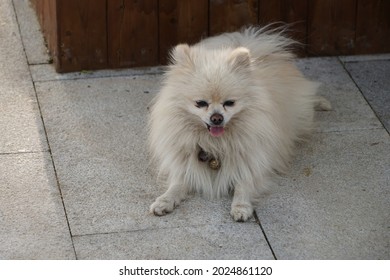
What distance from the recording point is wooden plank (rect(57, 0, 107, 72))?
6.78 m

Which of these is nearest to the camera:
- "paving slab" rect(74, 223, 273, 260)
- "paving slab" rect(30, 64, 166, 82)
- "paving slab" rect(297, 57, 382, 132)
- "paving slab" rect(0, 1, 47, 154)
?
"paving slab" rect(74, 223, 273, 260)

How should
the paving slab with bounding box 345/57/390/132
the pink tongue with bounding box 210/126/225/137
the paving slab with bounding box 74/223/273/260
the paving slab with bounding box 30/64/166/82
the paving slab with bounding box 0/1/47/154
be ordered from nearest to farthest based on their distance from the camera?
the paving slab with bounding box 74/223/273/260 < the pink tongue with bounding box 210/126/225/137 < the paving slab with bounding box 0/1/47/154 < the paving slab with bounding box 345/57/390/132 < the paving slab with bounding box 30/64/166/82

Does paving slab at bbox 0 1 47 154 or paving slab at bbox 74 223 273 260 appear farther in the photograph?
paving slab at bbox 0 1 47 154

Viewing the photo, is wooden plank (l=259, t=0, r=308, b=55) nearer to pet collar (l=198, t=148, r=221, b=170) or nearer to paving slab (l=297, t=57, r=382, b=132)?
paving slab (l=297, t=57, r=382, b=132)

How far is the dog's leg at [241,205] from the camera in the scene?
5406 millimetres

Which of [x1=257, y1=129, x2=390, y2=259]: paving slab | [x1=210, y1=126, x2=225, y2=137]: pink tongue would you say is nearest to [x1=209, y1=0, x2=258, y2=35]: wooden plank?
[x1=257, y1=129, x2=390, y2=259]: paving slab

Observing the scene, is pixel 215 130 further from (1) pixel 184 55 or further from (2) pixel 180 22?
(2) pixel 180 22

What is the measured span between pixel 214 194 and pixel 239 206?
241 mm

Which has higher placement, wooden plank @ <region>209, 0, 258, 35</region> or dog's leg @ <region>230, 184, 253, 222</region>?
wooden plank @ <region>209, 0, 258, 35</region>

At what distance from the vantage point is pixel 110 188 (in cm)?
571

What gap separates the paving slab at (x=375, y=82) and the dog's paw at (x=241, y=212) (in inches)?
54.5

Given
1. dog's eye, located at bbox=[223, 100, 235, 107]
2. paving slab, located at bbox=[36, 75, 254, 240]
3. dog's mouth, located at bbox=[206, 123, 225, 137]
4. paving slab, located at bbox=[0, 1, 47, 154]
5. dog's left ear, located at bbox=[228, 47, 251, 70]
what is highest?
dog's left ear, located at bbox=[228, 47, 251, 70]

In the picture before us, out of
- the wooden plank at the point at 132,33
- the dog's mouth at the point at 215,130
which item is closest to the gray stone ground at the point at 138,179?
Result: the wooden plank at the point at 132,33

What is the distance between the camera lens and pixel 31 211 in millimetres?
5465
